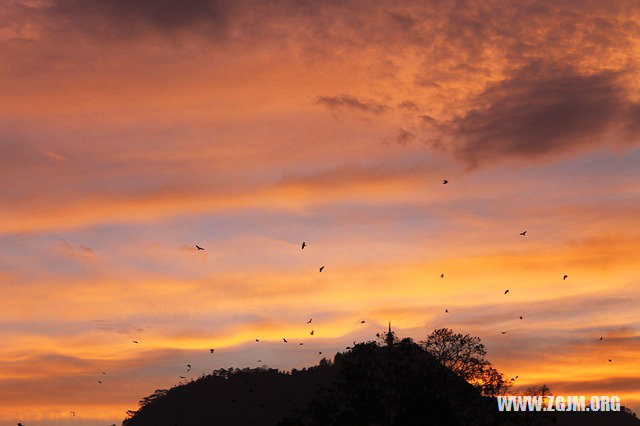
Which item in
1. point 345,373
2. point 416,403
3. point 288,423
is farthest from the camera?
point 288,423

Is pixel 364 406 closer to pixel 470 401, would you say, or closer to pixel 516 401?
pixel 470 401

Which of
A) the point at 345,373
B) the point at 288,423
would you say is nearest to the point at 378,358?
the point at 345,373

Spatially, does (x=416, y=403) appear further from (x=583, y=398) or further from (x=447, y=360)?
(x=583, y=398)

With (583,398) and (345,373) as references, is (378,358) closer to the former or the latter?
(345,373)

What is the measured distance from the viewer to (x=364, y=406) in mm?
69688

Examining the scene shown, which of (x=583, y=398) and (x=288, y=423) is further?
(x=288, y=423)

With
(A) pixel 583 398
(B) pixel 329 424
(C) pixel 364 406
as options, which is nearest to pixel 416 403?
(C) pixel 364 406

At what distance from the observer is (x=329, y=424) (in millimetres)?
→ 72875

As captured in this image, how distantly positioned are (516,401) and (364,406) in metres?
13.1

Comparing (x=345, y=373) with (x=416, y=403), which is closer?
(x=416, y=403)

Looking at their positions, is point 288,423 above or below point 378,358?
below

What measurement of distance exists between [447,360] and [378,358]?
629 cm

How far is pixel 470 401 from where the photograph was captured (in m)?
68.8

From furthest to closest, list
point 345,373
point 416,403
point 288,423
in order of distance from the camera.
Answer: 1. point 288,423
2. point 345,373
3. point 416,403
